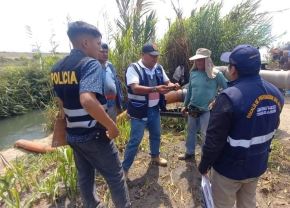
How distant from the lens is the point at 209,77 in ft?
12.4

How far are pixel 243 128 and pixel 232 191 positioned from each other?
591mm

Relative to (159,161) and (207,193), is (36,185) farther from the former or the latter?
(207,193)

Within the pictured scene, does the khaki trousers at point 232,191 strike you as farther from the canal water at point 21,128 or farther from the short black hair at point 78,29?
the canal water at point 21,128

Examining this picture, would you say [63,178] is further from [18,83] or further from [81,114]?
[18,83]

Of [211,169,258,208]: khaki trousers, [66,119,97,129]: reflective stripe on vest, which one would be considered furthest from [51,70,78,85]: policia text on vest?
[211,169,258,208]: khaki trousers

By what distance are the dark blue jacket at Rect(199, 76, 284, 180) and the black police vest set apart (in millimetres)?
956

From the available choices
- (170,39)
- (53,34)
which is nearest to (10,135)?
(53,34)

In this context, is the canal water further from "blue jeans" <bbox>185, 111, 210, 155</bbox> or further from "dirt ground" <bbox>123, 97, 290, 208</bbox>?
"blue jeans" <bbox>185, 111, 210, 155</bbox>

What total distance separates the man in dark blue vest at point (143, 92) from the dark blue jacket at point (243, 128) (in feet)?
4.54

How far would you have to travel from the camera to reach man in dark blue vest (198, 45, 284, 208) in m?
2.05

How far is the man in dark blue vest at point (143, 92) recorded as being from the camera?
345cm

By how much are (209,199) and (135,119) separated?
159cm

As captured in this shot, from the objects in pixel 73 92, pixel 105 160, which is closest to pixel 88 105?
pixel 73 92

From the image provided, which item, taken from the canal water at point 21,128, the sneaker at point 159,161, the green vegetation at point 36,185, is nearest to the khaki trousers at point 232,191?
the sneaker at point 159,161
